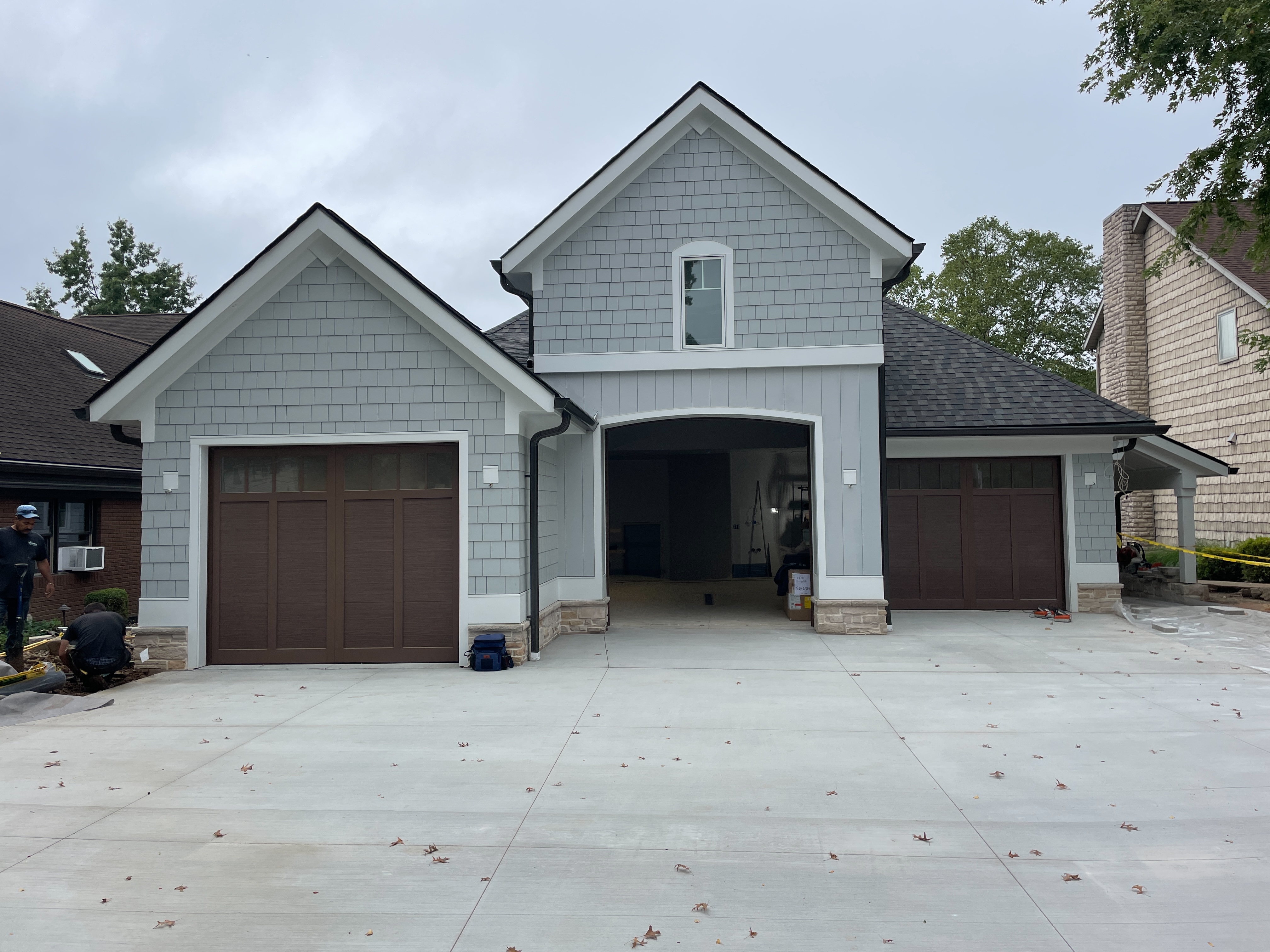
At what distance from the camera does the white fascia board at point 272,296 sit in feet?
30.8

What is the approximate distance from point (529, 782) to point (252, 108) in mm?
63987

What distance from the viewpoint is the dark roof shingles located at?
43.5 feet

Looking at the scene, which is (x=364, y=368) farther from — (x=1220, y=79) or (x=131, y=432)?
(x=1220, y=79)

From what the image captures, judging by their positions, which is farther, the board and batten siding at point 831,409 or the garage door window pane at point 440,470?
the board and batten siding at point 831,409

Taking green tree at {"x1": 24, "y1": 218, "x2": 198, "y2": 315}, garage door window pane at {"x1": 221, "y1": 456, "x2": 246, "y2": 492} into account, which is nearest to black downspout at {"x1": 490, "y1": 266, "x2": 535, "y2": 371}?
garage door window pane at {"x1": 221, "y1": 456, "x2": 246, "y2": 492}

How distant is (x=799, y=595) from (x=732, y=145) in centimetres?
685

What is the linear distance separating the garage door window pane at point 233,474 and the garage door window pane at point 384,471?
158 cm

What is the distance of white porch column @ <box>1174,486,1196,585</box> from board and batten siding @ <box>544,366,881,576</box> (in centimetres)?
711

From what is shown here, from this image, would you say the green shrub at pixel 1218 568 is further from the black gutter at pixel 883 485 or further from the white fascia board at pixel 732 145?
the white fascia board at pixel 732 145

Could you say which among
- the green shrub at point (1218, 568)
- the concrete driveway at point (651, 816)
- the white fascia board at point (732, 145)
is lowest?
the concrete driveway at point (651, 816)

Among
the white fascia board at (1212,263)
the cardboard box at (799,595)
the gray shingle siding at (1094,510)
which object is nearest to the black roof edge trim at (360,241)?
the cardboard box at (799,595)

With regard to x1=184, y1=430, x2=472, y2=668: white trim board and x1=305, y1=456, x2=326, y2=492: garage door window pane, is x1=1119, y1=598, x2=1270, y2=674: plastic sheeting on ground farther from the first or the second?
x1=305, y1=456, x2=326, y2=492: garage door window pane

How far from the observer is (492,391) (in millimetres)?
9648

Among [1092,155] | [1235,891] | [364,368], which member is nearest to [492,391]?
[364,368]
